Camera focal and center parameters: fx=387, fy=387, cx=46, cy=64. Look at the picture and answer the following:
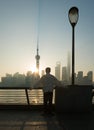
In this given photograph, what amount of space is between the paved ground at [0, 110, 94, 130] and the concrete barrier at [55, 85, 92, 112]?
1.85 feet

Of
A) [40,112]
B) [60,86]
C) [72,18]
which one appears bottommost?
[40,112]

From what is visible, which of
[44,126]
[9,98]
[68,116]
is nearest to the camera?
[44,126]

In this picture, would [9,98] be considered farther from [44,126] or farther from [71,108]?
[44,126]

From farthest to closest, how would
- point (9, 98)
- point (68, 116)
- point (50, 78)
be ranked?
point (9, 98)
point (50, 78)
point (68, 116)

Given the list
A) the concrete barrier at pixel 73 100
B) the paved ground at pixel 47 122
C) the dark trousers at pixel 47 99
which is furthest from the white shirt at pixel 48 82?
the paved ground at pixel 47 122

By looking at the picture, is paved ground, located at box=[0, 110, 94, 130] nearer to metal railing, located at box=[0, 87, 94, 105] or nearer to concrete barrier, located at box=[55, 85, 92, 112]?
concrete barrier, located at box=[55, 85, 92, 112]

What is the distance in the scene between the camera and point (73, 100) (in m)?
16.1

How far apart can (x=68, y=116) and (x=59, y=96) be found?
1.45 meters

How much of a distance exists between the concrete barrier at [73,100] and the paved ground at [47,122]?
22.1 inches

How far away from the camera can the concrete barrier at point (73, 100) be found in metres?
16.0

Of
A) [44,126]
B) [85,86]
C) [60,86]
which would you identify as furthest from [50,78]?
[44,126]

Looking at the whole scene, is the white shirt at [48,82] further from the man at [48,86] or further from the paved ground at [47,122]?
the paved ground at [47,122]

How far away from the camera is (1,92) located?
1828cm

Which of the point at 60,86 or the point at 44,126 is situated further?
the point at 60,86
